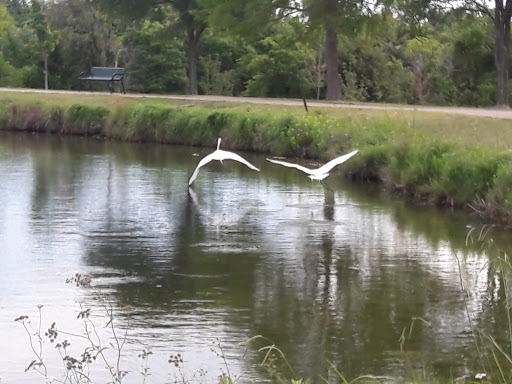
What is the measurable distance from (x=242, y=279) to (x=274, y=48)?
32847 mm

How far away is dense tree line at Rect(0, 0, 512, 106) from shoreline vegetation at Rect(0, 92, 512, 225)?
5.31 m

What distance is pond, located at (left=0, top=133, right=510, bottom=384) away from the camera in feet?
27.7

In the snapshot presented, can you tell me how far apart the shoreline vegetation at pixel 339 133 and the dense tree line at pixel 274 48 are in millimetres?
5312

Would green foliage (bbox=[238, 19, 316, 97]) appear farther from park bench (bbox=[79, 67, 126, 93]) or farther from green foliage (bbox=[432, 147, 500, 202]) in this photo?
green foliage (bbox=[432, 147, 500, 202])

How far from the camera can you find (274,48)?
4341 centimetres

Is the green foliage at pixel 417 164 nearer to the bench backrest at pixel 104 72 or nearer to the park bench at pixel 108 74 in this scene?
the park bench at pixel 108 74

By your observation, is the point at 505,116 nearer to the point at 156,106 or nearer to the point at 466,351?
the point at 156,106

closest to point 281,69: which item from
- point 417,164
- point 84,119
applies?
point 84,119

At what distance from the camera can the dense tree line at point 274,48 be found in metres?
33.3

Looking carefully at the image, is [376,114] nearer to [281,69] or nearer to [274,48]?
[281,69]

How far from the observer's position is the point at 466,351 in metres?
8.70

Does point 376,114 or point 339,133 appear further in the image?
point 376,114

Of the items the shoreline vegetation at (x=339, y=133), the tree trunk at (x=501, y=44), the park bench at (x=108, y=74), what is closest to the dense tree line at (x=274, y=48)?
the tree trunk at (x=501, y=44)

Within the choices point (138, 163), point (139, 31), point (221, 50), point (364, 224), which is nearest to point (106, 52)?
point (139, 31)
